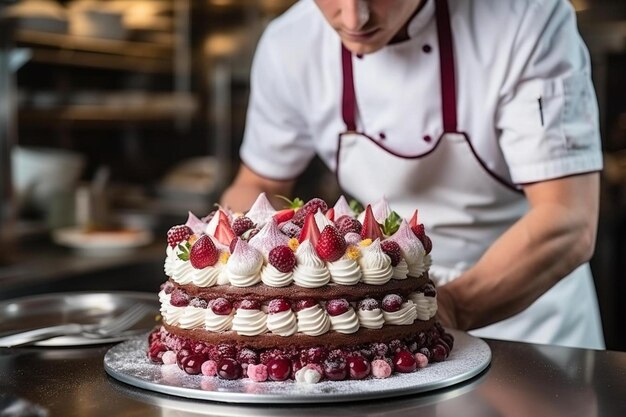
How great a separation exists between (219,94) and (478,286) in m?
4.05

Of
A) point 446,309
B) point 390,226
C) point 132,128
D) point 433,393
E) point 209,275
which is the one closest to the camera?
point 433,393

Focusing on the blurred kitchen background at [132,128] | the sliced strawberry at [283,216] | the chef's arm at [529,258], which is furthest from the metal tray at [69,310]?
the blurred kitchen background at [132,128]

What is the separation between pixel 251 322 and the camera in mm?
1411

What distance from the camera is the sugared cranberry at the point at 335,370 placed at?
1.38 meters

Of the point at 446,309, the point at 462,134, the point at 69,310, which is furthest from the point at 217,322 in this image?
the point at 462,134

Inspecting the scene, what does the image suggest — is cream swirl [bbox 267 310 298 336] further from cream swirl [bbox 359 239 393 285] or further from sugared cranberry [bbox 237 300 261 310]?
cream swirl [bbox 359 239 393 285]

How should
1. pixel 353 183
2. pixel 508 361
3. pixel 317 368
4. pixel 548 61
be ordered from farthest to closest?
1. pixel 353 183
2. pixel 548 61
3. pixel 508 361
4. pixel 317 368

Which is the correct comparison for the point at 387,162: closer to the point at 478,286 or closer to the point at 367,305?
the point at 478,286

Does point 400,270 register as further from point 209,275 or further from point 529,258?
point 529,258

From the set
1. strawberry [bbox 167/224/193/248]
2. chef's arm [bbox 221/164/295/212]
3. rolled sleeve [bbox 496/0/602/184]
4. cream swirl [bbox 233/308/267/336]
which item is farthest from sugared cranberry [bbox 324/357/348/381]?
chef's arm [bbox 221/164/295/212]

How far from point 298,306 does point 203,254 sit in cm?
16

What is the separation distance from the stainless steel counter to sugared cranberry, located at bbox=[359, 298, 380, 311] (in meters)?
0.16

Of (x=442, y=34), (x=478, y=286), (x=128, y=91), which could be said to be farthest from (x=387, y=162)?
(x=128, y=91)

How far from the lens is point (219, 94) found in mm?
5707
